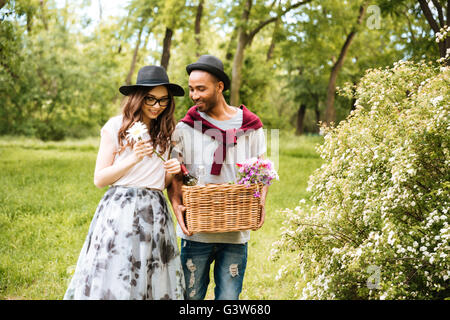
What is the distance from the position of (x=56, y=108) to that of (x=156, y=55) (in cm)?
722

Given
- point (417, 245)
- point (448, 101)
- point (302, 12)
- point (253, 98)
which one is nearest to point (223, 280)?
point (417, 245)

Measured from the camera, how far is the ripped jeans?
117 inches

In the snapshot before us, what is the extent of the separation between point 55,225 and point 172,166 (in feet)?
15.6

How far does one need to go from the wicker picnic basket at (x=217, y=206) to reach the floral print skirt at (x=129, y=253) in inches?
8.7

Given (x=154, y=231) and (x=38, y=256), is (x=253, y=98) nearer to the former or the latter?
(x=38, y=256)

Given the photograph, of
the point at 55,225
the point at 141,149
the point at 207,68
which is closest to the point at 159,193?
the point at 141,149

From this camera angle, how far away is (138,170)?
107 inches

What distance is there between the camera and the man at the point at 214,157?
113 inches

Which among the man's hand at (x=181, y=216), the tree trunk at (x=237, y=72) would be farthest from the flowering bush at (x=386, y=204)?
the tree trunk at (x=237, y=72)

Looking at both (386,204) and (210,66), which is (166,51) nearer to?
(210,66)

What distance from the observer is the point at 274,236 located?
264 inches

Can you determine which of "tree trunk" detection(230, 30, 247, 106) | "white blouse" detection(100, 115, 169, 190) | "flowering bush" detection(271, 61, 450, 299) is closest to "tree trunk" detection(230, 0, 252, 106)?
"tree trunk" detection(230, 30, 247, 106)

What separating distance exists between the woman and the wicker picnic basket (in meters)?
0.21
